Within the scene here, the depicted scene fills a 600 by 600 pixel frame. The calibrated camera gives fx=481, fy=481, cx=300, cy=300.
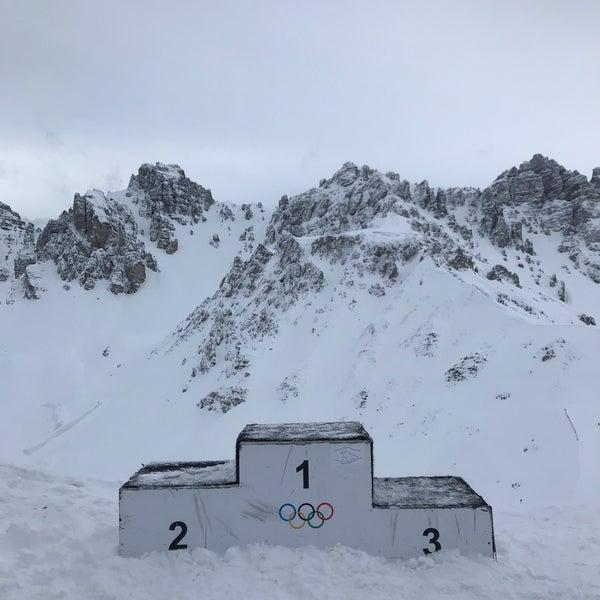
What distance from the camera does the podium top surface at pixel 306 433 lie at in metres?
8.05

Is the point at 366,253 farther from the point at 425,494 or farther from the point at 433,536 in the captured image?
the point at 433,536

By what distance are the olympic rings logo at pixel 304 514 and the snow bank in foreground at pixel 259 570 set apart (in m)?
0.42

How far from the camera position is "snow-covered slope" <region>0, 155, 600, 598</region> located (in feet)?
Result: 47.0

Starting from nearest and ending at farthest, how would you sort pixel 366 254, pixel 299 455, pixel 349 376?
pixel 299 455 → pixel 349 376 → pixel 366 254

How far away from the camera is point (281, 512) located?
8102mm

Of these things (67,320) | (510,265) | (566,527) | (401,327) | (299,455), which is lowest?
(566,527)

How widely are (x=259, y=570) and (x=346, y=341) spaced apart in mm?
17995

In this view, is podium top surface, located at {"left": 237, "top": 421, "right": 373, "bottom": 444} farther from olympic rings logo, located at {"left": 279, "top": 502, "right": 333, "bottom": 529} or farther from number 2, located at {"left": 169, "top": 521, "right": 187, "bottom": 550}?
number 2, located at {"left": 169, "top": 521, "right": 187, "bottom": 550}

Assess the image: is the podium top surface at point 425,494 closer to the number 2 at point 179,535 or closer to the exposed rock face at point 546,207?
the number 2 at point 179,535

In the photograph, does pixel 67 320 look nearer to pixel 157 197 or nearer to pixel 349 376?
pixel 157 197

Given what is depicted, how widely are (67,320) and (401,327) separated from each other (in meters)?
44.4

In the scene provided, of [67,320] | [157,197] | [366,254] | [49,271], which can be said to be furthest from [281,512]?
[157,197]

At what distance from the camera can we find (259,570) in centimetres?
756

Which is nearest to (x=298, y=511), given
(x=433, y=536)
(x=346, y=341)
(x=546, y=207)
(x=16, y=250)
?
(x=433, y=536)
